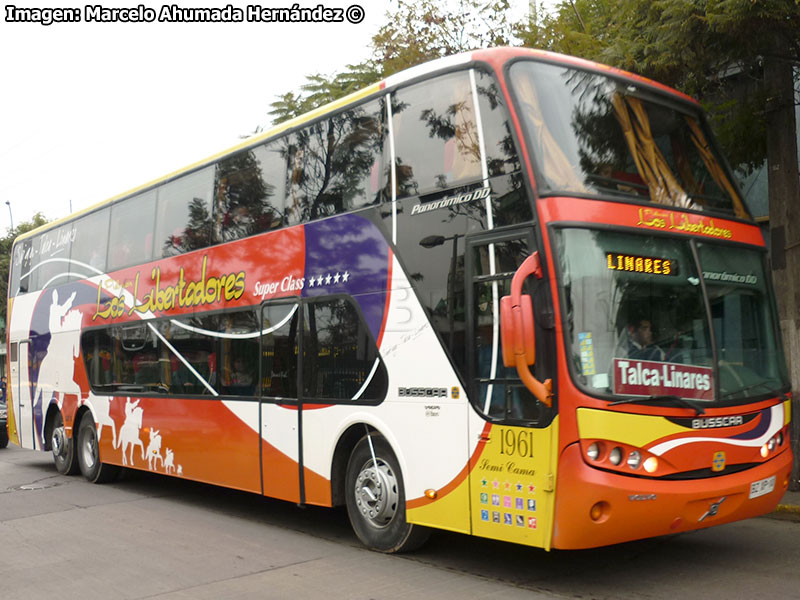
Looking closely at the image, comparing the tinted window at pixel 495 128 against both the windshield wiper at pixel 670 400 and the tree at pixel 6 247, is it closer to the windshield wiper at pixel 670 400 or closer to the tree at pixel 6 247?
the windshield wiper at pixel 670 400

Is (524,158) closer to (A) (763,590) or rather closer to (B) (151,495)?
(A) (763,590)

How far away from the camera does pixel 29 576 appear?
7.54m

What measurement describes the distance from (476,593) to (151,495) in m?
7.32

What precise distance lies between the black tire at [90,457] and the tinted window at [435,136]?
8.11m

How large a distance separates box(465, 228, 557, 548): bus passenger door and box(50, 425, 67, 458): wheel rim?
32.9 feet

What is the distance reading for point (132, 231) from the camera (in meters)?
12.8

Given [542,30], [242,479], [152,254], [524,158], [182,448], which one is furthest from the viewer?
[542,30]

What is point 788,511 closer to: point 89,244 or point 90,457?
point 90,457

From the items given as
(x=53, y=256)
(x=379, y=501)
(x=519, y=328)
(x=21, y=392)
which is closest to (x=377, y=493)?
(x=379, y=501)

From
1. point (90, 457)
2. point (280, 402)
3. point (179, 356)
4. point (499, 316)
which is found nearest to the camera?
point (499, 316)

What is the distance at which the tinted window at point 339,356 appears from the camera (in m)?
8.11

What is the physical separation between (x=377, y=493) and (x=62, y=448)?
879 centimetres

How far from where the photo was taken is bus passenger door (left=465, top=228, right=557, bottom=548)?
626 centimetres

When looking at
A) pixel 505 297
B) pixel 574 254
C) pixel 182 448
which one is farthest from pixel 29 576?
pixel 574 254
